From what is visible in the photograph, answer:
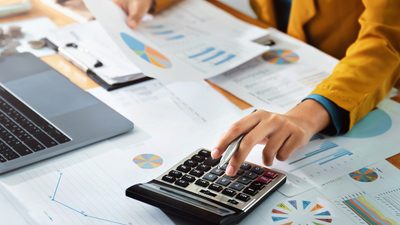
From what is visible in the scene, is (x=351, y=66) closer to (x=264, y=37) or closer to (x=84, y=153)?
(x=264, y=37)

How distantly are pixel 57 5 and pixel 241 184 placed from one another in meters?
0.88

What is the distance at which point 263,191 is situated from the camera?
2.64 feet

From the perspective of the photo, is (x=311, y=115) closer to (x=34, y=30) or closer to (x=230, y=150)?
(x=230, y=150)

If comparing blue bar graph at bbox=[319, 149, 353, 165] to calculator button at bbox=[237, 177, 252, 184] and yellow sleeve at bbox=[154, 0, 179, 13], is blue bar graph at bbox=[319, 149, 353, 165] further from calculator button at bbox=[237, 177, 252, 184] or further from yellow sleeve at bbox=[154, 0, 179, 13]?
yellow sleeve at bbox=[154, 0, 179, 13]

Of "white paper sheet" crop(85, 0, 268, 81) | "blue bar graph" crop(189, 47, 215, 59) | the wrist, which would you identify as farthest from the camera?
"blue bar graph" crop(189, 47, 215, 59)

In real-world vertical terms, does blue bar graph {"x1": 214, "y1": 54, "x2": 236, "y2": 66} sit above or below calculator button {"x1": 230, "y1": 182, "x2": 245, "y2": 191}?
below

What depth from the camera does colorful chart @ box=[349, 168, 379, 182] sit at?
874 millimetres

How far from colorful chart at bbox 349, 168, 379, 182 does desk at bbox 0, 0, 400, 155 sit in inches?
2.3

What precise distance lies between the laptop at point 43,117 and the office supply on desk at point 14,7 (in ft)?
1.01

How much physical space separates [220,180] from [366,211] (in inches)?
7.8

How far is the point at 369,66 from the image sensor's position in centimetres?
109

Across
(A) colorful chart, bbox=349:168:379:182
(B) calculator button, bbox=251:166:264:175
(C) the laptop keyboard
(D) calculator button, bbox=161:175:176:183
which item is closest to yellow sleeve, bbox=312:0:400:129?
(A) colorful chart, bbox=349:168:379:182

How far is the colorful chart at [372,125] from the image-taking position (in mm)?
1008

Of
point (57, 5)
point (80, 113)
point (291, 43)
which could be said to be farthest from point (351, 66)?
point (57, 5)
